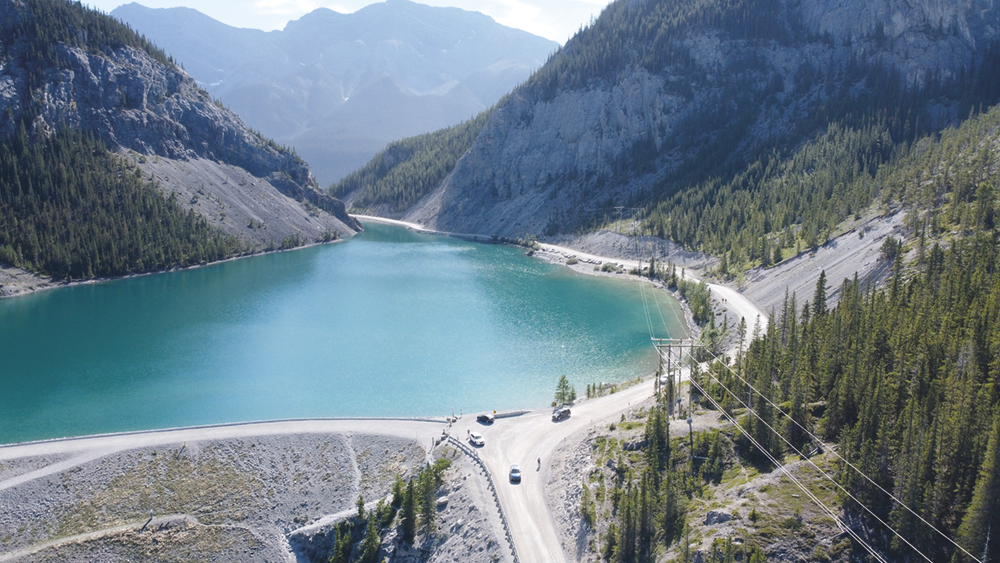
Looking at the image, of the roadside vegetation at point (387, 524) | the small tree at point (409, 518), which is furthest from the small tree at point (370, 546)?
the small tree at point (409, 518)

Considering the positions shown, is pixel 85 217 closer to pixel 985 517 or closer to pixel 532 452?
pixel 532 452

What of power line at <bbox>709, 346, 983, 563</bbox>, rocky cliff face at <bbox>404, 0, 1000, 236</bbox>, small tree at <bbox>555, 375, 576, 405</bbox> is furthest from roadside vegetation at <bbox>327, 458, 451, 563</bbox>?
rocky cliff face at <bbox>404, 0, 1000, 236</bbox>

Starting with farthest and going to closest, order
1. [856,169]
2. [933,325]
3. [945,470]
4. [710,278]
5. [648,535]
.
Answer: [856,169]
[710,278]
[933,325]
[648,535]
[945,470]

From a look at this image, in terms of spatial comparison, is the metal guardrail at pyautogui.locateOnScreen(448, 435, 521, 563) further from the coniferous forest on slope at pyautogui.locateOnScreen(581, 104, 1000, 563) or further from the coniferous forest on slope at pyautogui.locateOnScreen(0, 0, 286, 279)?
the coniferous forest on slope at pyautogui.locateOnScreen(0, 0, 286, 279)

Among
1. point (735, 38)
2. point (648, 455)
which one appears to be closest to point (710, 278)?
point (648, 455)

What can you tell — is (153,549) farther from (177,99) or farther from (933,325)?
(177,99)

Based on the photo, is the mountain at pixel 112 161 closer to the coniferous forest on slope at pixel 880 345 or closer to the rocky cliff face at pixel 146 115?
the rocky cliff face at pixel 146 115

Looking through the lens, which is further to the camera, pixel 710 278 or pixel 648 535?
pixel 710 278

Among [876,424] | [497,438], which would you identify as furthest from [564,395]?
[876,424]
